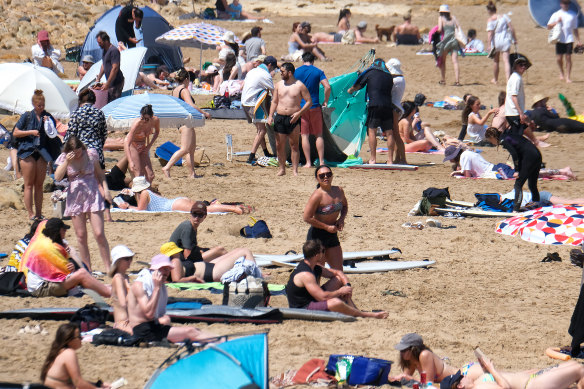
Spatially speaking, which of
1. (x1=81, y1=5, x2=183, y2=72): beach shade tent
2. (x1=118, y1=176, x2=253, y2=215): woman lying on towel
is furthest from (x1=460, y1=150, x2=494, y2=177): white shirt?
(x1=81, y1=5, x2=183, y2=72): beach shade tent

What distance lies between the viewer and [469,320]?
852 centimetres

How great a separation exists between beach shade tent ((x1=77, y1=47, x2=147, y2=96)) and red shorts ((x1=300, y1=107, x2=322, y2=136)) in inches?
182

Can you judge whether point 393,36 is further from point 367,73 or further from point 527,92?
point 367,73

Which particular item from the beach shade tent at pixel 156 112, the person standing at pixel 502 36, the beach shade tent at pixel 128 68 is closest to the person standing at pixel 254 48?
the beach shade tent at pixel 128 68

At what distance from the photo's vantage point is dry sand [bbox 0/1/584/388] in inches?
297

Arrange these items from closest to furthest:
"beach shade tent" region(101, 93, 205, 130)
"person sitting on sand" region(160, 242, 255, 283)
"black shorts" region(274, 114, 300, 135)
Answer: "person sitting on sand" region(160, 242, 255, 283) → "beach shade tent" region(101, 93, 205, 130) → "black shorts" region(274, 114, 300, 135)

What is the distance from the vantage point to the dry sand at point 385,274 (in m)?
7.54

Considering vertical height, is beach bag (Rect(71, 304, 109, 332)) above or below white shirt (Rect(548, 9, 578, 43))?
below

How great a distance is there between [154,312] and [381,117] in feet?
25.2

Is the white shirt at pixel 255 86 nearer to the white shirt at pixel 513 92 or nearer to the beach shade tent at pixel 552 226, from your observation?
the white shirt at pixel 513 92

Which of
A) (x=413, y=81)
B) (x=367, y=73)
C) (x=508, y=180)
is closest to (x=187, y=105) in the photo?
(x=367, y=73)

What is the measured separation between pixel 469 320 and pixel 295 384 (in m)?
2.38

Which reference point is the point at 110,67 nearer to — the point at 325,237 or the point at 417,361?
the point at 325,237

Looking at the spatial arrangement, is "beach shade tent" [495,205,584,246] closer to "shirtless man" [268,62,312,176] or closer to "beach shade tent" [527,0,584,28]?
"shirtless man" [268,62,312,176]
